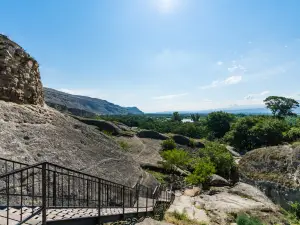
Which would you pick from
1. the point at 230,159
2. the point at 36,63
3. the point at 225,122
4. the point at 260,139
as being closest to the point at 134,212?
the point at 36,63

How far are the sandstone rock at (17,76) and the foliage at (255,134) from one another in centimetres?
5828

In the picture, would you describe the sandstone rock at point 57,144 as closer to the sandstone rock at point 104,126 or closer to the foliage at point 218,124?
the sandstone rock at point 104,126

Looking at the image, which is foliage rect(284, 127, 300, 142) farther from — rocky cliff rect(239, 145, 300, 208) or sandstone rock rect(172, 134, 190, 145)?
sandstone rock rect(172, 134, 190, 145)

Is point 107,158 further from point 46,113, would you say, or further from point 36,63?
point 36,63

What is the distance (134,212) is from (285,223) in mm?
13586

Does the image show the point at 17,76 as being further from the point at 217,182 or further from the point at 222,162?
the point at 222,162

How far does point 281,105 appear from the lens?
101m

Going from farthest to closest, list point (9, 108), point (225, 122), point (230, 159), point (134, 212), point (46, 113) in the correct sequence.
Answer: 1. point (225, 122)
2. point (230, 159)
3. point (46, 113)
4. point (9, 108)
5. point (134, 212)

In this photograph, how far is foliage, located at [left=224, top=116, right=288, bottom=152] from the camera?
6412 cm

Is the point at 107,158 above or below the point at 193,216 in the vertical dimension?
above

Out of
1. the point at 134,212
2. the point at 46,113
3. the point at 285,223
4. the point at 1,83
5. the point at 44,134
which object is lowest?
the point at 285,223

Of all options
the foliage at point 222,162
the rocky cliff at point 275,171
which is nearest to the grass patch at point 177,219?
the rocky cliff at point 275,171

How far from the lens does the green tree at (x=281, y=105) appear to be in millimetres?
100125

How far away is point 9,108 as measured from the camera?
15.3 m
